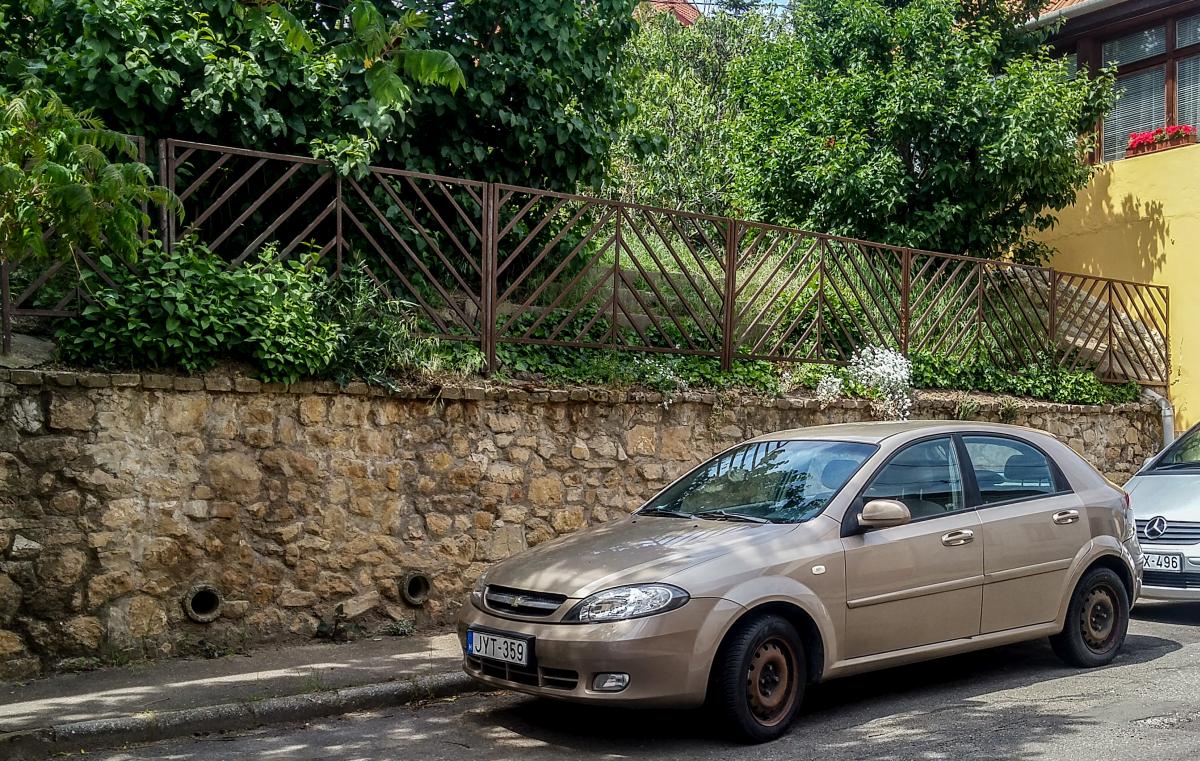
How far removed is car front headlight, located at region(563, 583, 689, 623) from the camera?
5.36 meters

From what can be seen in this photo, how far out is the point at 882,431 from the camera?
684cm

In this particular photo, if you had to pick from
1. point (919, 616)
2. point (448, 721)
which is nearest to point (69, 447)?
point (448, 721)

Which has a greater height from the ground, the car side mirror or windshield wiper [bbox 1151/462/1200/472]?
windshield wiper [bbox 1151/462/1200/472]

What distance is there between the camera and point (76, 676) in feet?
21.6

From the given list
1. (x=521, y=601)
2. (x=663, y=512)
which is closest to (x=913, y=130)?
(x=663, y=512)

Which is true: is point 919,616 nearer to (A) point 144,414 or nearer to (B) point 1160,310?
(A) point 144,414

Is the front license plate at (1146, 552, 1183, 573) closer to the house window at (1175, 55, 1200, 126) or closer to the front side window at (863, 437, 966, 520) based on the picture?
the front side window at (863, 437, 966, 520)

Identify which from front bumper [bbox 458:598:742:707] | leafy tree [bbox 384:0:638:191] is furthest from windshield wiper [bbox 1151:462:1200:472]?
front bumper [bbox 458:598:742:707]

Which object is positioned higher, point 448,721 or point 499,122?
point 499,122

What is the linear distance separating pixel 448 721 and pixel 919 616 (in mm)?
2698

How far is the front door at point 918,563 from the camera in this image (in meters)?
6.02

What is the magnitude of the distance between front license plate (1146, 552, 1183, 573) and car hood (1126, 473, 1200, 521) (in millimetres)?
328

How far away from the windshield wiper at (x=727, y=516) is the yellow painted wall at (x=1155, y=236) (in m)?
11.5

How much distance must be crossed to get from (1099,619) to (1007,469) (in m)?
1.23
